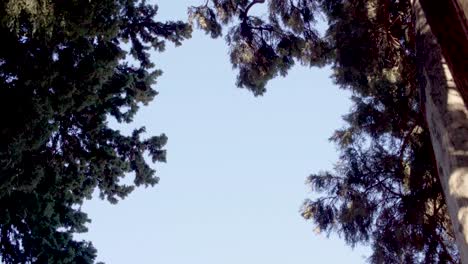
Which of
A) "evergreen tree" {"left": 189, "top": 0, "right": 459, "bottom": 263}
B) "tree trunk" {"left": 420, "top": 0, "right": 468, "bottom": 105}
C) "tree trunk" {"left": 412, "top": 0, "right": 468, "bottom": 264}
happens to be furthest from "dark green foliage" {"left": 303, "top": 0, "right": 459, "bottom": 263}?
"tree trunk" {"left": 420, "top": 0, "right": 468, "bottom": 105}

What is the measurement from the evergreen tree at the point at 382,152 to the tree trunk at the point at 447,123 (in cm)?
189

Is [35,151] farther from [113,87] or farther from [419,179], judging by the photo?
[419,179]

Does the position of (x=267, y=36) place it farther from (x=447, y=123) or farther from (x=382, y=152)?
(x=447, y=123)

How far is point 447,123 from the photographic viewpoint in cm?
369

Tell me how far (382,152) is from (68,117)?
5198 mm

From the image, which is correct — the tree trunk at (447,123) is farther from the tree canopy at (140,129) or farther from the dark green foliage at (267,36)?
the dark green foliage at (267,36)

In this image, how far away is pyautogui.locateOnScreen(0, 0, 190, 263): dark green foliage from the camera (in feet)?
21.4

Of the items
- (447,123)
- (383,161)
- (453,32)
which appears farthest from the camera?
(383,161)

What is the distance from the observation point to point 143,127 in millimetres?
8516

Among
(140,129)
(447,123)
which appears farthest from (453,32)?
(140,129)

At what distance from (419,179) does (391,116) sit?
1104 mm

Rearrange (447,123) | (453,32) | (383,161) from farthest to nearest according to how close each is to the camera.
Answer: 1. (383,161)
2. (447,123)
3. (453,32)

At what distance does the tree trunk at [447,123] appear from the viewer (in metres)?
3.25

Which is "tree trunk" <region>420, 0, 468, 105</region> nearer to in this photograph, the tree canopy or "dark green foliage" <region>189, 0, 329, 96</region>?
the tree canopy
